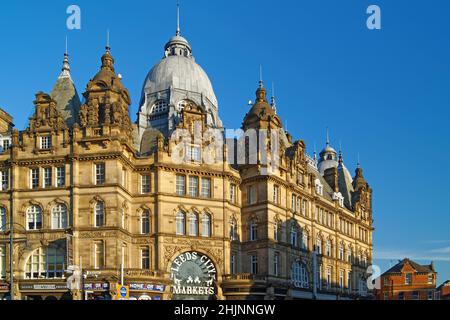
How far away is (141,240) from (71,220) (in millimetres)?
8540

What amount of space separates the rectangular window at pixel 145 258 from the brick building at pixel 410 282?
3043 inches

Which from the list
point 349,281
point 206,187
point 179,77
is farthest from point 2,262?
point 349,281

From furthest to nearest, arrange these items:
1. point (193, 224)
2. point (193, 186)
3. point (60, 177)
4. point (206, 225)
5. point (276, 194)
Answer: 1. point (276, 194)
2. point (193, 186)
3. point (206, 225)
4. point (193, 224)
5. point (60, 177)

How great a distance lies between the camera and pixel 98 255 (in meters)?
59.4

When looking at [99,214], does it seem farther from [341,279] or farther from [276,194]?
[341,279]

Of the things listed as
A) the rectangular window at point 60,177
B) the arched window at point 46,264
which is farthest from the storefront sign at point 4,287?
the rectangular window at point 60,177

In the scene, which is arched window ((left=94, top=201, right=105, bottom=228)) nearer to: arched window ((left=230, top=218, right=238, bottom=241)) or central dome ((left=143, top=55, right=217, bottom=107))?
arched window ((left=230, top=218, right=238, bottom=241))

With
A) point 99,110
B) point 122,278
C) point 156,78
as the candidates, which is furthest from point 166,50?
point 122,278

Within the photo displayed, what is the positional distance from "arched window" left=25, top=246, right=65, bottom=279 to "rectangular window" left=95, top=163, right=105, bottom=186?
24.6ft

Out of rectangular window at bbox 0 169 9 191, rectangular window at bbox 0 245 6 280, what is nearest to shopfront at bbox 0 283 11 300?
rectangular window at bbox 0 245 6 280

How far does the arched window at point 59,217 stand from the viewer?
198 feet

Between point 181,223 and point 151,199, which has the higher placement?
point 151,199

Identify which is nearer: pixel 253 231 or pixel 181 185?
pixel 181 185

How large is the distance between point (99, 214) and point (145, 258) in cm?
806
